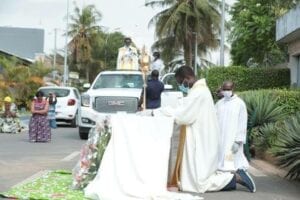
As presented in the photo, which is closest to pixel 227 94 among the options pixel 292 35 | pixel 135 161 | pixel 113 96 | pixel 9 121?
pixel 135 161

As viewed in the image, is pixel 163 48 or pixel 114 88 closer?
pixel 114 88

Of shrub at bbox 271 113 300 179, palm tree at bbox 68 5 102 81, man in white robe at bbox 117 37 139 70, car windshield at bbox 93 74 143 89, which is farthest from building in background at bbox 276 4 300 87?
palm tree at bbox 68 5 102 81

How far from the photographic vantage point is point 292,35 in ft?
83.7

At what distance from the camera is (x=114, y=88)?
1980 cm

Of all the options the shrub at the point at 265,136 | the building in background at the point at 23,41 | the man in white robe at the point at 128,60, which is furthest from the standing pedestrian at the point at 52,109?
the building in background at the point at 23,41

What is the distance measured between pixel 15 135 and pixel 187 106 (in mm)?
13340

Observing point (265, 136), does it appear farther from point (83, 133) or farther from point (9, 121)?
point (9, 121)

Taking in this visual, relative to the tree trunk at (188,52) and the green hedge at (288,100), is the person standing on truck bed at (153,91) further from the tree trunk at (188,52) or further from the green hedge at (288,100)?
the tree trunk at (188,52)

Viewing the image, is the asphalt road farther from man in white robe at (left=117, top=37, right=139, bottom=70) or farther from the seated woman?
man in white robe at (left=117, top=37, right=139, bottom=70)

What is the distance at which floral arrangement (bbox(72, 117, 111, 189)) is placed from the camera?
999 centimetres

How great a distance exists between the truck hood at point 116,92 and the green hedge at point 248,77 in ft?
30.1

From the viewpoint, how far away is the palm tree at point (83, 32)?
6738cm

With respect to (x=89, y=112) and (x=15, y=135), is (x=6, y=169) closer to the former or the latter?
(x=89, y=112)

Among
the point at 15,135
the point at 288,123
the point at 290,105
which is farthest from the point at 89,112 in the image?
the point at 288,123
